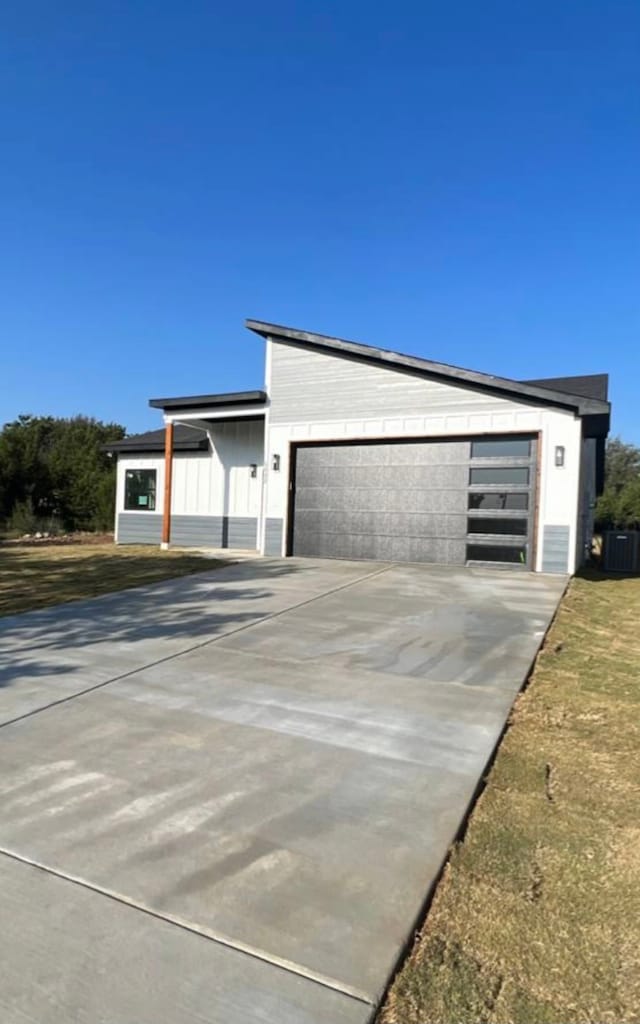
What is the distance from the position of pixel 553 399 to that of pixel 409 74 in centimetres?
658

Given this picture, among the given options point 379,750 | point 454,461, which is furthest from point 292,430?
point 379,750

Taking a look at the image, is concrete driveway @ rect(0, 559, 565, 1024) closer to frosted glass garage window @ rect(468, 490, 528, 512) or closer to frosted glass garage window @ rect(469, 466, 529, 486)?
frosted glass garage window @ rect(468, 490, 528, 512)

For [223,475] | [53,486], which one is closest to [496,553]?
[223,475]

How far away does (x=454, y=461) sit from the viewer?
1138cm

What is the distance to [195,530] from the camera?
15.2 meters

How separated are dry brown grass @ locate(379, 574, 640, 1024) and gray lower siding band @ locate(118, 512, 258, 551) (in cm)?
1145

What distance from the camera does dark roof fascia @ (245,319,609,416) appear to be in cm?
1016

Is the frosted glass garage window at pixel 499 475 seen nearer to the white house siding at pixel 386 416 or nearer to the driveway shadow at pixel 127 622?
the white house siding at pixel 386 416

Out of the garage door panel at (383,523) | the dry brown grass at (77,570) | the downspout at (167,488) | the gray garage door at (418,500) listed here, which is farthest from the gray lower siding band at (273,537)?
the downspout at (167,488)

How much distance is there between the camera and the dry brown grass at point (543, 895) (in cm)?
154

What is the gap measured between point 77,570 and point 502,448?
8.30 metres

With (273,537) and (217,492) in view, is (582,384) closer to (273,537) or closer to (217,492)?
(273,537)

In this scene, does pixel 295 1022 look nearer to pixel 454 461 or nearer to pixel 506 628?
pixel 506 628

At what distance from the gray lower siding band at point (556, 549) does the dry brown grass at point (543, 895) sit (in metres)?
7.19
